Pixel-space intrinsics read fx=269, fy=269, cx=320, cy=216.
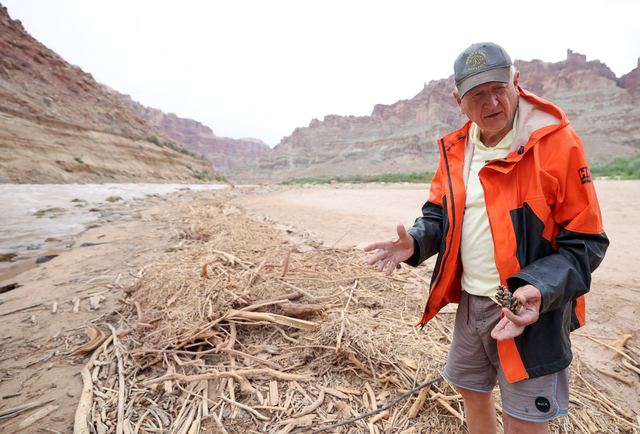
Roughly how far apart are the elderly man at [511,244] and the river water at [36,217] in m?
6.85

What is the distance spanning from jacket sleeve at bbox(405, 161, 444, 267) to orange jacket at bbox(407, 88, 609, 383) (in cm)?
37

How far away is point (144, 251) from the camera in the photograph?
5086 mm

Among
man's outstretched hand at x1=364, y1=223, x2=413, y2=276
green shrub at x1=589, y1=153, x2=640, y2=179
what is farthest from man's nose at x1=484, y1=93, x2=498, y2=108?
green shrub at x1=589, y1=153, x2=640, y2=179

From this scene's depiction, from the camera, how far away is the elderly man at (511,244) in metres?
0.97

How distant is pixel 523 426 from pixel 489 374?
23 cm

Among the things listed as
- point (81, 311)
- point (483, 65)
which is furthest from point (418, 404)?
point (81, 311)

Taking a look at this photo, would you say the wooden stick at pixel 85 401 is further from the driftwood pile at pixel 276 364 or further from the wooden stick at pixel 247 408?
the wooden stick at pixel 247 408

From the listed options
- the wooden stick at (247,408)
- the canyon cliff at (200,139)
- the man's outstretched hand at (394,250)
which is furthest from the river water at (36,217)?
the canyon cliff at (200,139)

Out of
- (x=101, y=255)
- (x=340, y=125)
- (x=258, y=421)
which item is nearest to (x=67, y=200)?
(x=101, y=255)

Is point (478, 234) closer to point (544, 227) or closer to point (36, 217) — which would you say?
point (544, 227)

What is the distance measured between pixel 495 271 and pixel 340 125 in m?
110

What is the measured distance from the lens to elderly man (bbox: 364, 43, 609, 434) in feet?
3.19

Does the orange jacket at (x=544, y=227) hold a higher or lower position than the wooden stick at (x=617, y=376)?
higher

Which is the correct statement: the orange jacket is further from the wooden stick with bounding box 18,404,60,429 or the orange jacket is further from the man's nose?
the wooden stick with bounding box 18,404,60,429
